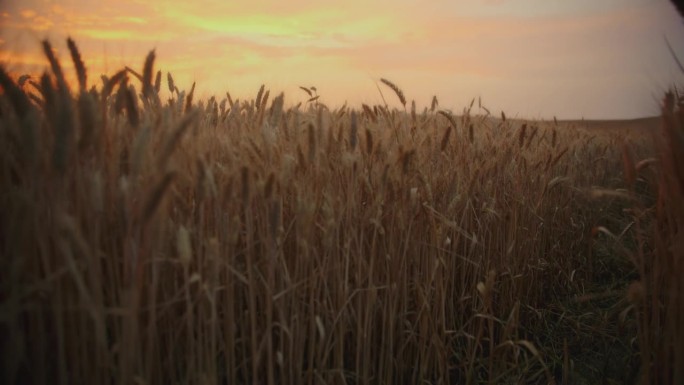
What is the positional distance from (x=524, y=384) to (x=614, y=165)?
458 cm

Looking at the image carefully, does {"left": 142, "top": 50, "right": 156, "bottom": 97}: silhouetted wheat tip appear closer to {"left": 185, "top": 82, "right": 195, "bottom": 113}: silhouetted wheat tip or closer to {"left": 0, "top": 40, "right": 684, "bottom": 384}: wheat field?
{"left": 0, "top": 40, "right": 684, "bottom": 384}: wheat field

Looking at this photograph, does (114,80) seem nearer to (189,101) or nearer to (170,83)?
(189,101)

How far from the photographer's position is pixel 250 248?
1.47m

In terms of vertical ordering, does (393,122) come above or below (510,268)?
above

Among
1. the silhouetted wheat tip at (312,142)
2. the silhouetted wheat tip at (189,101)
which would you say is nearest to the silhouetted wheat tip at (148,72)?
the silhouetted wheat tip at (189,101)

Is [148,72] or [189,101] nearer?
[148,72]

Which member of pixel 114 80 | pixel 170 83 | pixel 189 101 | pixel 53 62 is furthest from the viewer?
pixel 170 83

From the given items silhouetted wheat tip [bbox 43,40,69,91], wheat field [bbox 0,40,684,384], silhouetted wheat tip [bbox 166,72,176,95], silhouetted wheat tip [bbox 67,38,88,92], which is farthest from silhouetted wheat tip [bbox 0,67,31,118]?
silhouetted wheat tip [bbox 166,72,176,95]

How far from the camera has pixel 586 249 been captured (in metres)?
3.88

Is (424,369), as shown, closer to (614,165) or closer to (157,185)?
(157,185)

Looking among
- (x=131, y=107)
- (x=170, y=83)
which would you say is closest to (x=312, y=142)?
(x=131, y=107)

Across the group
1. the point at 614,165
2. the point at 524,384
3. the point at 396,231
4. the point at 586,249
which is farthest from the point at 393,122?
the point at 614,165

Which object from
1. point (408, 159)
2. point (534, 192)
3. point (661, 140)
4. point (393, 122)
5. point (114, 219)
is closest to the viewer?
point (114, 219)

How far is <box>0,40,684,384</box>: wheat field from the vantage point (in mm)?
1240
